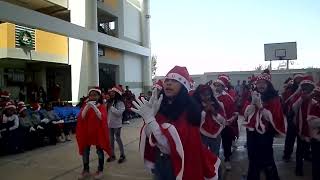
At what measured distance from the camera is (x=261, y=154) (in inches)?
250

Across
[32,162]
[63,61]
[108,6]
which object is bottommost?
[32,162]

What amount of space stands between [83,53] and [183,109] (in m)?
20.5

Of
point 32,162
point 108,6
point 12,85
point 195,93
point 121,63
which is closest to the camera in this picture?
point 195,93

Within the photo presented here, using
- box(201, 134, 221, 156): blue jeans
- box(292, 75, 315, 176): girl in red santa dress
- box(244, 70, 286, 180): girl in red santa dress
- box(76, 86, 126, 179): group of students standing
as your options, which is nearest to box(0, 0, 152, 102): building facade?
box(76, 86, 126, 179): group of students standing

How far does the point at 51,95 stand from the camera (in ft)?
69.9

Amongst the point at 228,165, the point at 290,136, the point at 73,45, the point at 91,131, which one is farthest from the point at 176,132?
the point at 73,45

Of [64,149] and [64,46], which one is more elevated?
[64,46]

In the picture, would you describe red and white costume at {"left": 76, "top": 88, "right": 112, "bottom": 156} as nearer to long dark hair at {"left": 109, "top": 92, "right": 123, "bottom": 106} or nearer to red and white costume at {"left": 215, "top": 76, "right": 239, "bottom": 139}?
long dark hair at {"left": 109, "top": 92, "right": 123, "bottom": 106}

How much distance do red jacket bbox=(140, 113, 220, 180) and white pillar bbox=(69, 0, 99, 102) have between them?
1973 centimetres

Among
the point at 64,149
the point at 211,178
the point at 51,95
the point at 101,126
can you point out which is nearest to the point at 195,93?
the point at 101,126

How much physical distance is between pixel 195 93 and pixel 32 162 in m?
4.90

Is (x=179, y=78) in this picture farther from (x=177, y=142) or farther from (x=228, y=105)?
(x=228, y=105)

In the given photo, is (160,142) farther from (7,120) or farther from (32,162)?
(7,120)

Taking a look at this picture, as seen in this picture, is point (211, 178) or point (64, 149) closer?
point (211, 178)
